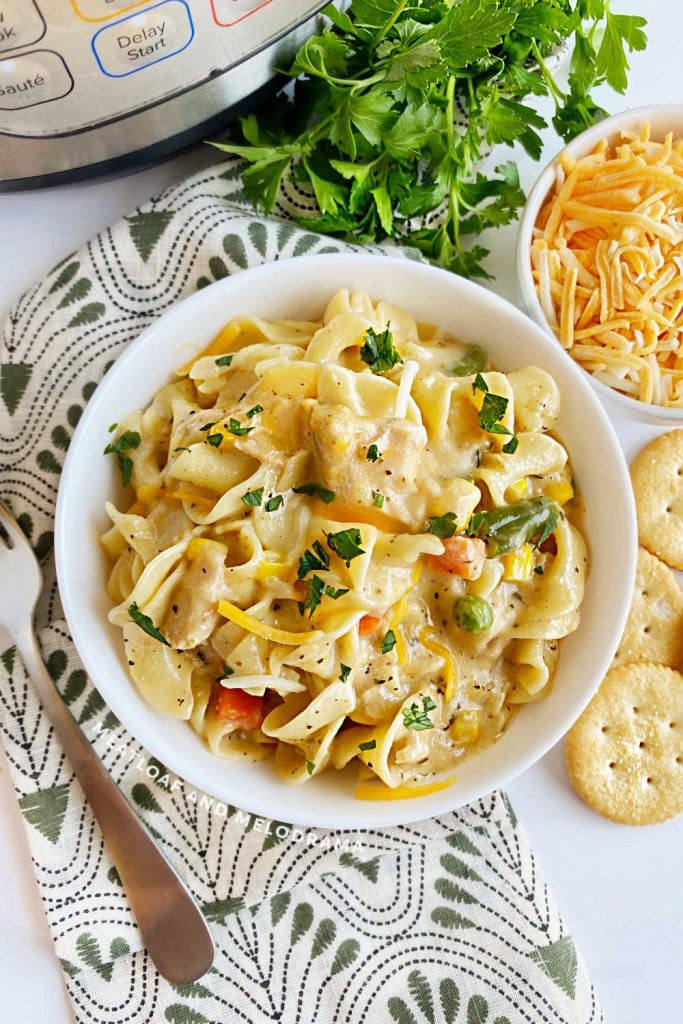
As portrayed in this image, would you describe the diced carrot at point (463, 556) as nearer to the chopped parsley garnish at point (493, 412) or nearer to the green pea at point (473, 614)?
the green pea at point (473, 614)

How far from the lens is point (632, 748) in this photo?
309cm

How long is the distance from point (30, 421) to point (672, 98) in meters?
2.66

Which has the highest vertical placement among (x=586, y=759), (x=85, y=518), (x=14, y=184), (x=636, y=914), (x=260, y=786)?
(x=14, y=184)

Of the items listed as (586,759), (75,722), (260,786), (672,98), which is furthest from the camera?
(672,98)

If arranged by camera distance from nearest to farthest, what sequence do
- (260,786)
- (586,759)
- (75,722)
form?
(260,786), (75,722), (586,759)

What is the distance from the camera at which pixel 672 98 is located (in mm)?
3510

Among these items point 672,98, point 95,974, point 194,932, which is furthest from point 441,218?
point 95,974

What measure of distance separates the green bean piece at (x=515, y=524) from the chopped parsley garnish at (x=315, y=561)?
415 millimetres

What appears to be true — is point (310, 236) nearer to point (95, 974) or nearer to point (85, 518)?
point (85, 518)

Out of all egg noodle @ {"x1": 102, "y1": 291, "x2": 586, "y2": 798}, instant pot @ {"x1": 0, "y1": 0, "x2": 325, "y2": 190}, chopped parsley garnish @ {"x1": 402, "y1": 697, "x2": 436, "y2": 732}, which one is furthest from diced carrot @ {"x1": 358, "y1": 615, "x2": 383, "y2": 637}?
instant pot @ {"x1": 0, "y1": 0, "x2": 325, "y2": 190}

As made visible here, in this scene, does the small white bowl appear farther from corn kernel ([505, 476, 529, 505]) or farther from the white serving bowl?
corn kernel ([505, 476, 529, 505])

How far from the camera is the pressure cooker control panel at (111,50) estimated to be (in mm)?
1957

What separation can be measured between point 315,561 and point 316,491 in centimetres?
21

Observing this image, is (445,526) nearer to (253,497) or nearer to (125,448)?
(253,497)
